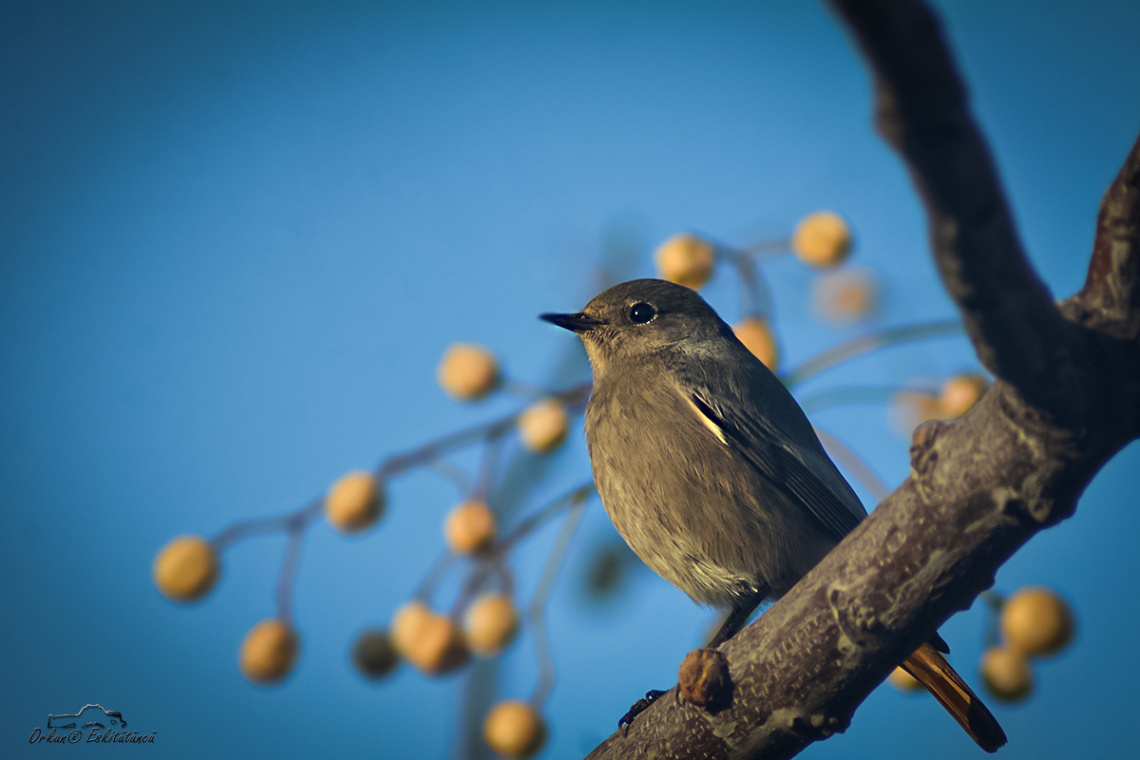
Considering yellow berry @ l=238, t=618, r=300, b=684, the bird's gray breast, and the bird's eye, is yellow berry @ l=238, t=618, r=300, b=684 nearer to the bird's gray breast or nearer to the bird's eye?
the bird's gray breast

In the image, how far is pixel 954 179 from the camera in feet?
2.07

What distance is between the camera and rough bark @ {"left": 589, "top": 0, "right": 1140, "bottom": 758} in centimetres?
60

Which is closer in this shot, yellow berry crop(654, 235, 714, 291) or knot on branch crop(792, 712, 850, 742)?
knot on branch crop(792, 712, 850, 742)

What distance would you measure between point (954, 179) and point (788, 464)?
1.22m

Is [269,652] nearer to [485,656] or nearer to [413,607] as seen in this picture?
[413,607]

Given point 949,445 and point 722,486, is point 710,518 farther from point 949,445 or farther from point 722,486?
point 949,445

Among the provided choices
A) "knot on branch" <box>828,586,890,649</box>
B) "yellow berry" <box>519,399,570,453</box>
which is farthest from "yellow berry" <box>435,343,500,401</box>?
"knot on branch" <box>828,586,890,649</box>

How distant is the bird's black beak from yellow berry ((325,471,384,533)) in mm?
770

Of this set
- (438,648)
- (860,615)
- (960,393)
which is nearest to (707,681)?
(860,615)

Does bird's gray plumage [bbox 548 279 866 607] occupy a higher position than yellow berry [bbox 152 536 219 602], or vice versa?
yellow berry [bbox 152 536 219 602]

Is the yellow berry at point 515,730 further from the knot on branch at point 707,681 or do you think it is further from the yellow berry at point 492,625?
the knot on branch at point 707,681

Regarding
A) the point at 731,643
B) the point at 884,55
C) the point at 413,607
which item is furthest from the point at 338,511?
the point at 884,55

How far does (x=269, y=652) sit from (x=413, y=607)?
1.13ft

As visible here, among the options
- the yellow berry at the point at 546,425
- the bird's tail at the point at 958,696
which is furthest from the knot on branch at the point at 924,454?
the yellow berry at the point at 546,425
